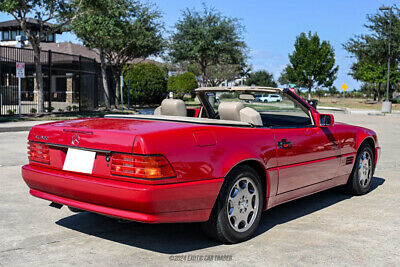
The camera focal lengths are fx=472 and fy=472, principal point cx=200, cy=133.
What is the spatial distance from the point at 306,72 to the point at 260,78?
48.5 metres

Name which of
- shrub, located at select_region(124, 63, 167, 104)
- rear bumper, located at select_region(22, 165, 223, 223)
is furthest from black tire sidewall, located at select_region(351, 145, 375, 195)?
shrub, located at select_region(124, 63, 167, 104)

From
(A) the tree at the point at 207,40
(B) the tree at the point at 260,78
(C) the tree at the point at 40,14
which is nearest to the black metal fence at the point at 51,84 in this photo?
(C) the tree at the point at 40,14

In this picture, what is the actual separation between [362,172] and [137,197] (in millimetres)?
3753

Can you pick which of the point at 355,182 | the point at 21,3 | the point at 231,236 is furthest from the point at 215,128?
the point at 21,3

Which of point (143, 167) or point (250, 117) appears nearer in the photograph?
point (143, 167)

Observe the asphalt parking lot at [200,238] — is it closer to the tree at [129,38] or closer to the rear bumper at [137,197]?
the rear bumper at [137,197]

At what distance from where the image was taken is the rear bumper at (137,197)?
3484mm

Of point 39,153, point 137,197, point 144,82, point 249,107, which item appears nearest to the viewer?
point 137,197

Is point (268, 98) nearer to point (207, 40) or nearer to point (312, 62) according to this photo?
point (207, 40)

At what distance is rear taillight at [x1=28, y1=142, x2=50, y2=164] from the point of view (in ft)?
13.7

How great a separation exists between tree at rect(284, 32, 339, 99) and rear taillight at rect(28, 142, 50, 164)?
57692mm

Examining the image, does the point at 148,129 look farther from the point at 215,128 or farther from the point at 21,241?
the point at 21,241

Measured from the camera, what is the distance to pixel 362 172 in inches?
243

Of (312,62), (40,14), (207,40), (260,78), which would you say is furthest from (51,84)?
(260,78)
